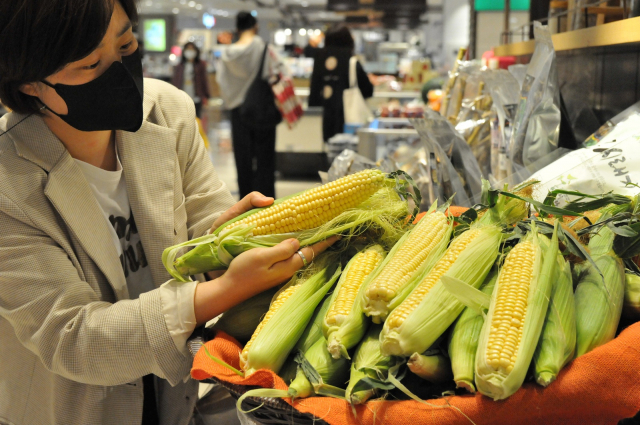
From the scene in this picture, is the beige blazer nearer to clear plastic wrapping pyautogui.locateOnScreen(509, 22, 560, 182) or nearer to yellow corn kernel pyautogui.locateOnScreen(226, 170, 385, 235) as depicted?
yellow corn kernel pyautogui.locateOnScreen(226, 170, 385, 235)

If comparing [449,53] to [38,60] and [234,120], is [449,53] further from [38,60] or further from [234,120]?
[38,60]

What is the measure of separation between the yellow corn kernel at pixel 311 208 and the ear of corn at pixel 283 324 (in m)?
0.12

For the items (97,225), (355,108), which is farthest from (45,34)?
(355,108)

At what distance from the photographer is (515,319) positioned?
81 centimetres

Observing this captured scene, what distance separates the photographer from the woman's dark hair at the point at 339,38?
6.73 meters

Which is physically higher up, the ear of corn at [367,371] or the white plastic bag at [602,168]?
the white plastic bag at [602,168]

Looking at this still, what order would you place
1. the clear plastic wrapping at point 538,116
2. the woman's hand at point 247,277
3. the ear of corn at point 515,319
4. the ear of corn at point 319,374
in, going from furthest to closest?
the clear plastic wrapping at point 538,116, the woman's hand at point 247,277, the ear of corn at point 319,374, the ear of corn at point 515,319

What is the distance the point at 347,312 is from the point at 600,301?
39cm

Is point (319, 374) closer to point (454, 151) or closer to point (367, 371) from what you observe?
point (367, 371)

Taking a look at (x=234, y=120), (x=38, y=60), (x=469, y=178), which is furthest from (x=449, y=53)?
(x=38, y=60)

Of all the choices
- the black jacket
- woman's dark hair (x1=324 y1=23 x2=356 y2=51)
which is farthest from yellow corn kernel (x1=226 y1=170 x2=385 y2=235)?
woman's dark hair (x1=324 y1=23 x2=356 y2=51)

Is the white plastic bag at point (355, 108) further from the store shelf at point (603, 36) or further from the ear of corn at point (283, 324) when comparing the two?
the ear of corn at point (283, 324)

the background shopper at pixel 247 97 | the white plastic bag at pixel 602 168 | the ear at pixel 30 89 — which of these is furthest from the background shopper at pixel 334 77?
the ear at pixel 30 89

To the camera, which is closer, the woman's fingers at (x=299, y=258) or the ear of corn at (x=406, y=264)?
the ear of corn at (x=406, y=264)
